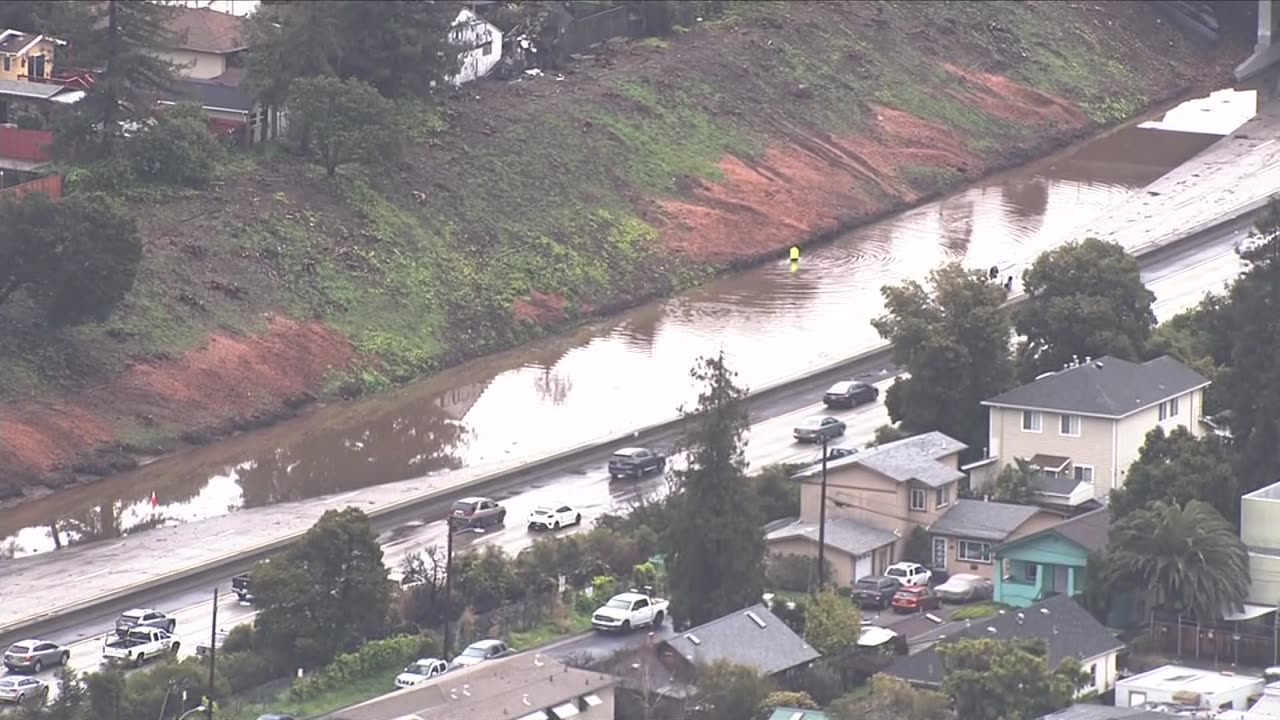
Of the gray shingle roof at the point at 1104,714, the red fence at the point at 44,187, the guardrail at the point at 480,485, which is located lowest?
the guardrail at the point at 480,485

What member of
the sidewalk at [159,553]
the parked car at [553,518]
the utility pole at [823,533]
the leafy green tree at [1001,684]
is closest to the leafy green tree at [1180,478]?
the utility pole at [823,533]

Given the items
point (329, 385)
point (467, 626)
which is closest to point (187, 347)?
point (329, 385)

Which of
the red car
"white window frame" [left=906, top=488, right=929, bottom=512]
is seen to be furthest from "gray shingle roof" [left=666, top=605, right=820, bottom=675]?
"white window frame" [left=906, top=488, right=929, bottom=512]

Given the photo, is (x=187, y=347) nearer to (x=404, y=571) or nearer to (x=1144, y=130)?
(x=404, y=571)

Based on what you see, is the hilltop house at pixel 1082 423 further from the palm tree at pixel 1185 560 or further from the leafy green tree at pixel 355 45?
the leafy green tree at pixel 355 45

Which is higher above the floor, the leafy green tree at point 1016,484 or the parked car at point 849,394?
the leafy green tree at point 1016,484

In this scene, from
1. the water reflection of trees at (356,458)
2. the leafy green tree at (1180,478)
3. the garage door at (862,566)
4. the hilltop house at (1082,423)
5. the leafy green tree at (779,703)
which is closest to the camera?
the leafy green tree at (779,703)

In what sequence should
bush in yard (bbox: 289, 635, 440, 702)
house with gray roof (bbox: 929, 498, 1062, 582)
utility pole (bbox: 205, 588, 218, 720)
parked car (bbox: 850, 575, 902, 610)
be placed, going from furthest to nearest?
house with gray roof (bbox: 929, 498, 1062, 582) → parked car (bbox: 850, 575, 902, 610) → bush in yard (bbox: 289, 635, 440, 702) → utility pole (bbox: 205, 588, 218, 720)

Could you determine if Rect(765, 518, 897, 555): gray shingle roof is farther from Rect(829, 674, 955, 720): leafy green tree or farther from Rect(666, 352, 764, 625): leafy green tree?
Rect(829, 674, 955, 720): leafy green tree
